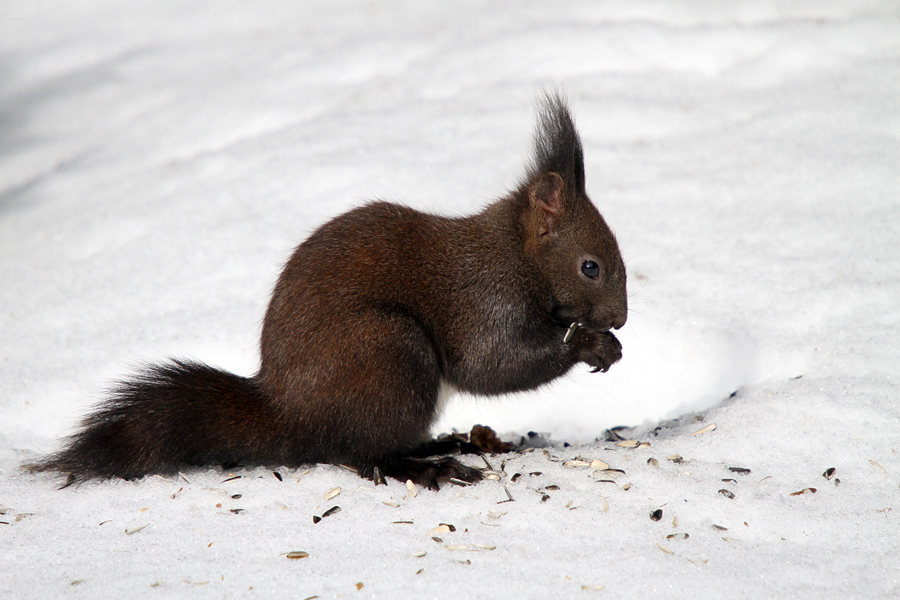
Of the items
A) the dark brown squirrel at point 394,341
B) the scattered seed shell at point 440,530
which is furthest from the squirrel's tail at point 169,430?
the scattered seed shell at point 440,530

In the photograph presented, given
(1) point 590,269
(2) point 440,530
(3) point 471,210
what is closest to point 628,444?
(1) point 590,269

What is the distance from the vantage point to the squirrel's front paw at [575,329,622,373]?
3.14 metres

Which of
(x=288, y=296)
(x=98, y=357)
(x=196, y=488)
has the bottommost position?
(x=196, y=488)

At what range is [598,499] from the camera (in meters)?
2.69

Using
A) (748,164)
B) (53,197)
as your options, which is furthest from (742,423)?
(53,197)

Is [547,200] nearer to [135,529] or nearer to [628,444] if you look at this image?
[628,444]

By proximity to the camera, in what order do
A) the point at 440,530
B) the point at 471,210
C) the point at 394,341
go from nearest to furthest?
the point at 440,530 < the point at 394,341 < the point at 471,210

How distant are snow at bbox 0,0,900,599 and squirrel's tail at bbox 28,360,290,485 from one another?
0.09 m

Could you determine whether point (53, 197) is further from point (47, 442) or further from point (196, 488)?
point (196, 488)

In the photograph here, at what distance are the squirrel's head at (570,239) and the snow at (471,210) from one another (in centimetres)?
59

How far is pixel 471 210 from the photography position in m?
4.70

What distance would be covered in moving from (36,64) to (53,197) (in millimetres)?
2171

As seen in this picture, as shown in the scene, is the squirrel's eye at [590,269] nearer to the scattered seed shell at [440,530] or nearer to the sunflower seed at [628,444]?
the sunflower seed at [628,444]

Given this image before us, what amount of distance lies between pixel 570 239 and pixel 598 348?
1.48ft
